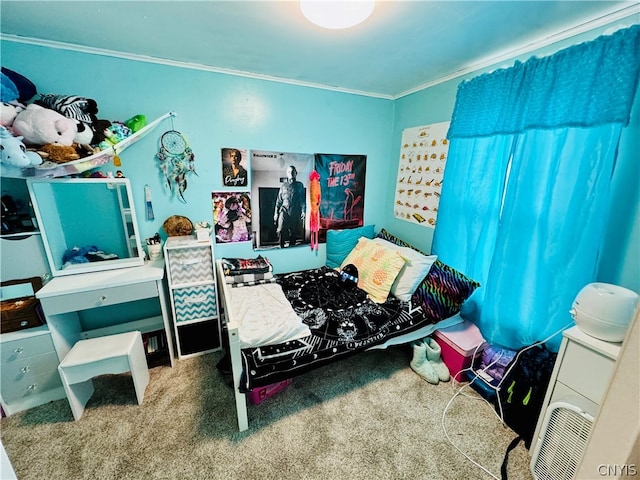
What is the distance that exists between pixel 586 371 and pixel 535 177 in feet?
3.55

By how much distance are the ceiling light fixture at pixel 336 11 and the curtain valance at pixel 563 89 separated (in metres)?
1.16

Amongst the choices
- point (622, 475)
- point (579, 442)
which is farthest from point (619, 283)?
point (622, 475)

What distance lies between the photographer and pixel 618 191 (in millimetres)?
1394

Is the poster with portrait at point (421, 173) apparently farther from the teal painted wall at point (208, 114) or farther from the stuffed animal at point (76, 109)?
the stuffed animal at point (76, 109)

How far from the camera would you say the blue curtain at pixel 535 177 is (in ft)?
4.44

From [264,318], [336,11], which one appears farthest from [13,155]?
[336,11]

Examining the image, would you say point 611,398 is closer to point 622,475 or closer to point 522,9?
point 622,475

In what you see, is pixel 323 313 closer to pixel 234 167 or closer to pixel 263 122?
pixel 234 167

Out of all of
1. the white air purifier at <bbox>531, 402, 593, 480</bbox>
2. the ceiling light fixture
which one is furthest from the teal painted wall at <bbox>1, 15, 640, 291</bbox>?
the ceiling light fixture

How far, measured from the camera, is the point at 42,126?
1.47m

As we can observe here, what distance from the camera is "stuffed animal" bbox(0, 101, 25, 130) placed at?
1431mm

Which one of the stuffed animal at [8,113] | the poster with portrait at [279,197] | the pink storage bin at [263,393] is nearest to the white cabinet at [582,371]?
the pink storage bin at [263,393]

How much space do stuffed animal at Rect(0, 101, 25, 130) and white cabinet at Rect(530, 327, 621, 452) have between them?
3186mm

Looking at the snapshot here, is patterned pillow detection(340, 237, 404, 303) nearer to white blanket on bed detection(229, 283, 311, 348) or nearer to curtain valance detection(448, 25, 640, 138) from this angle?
white blanket on bed detection(229, 283, 311, 348)
